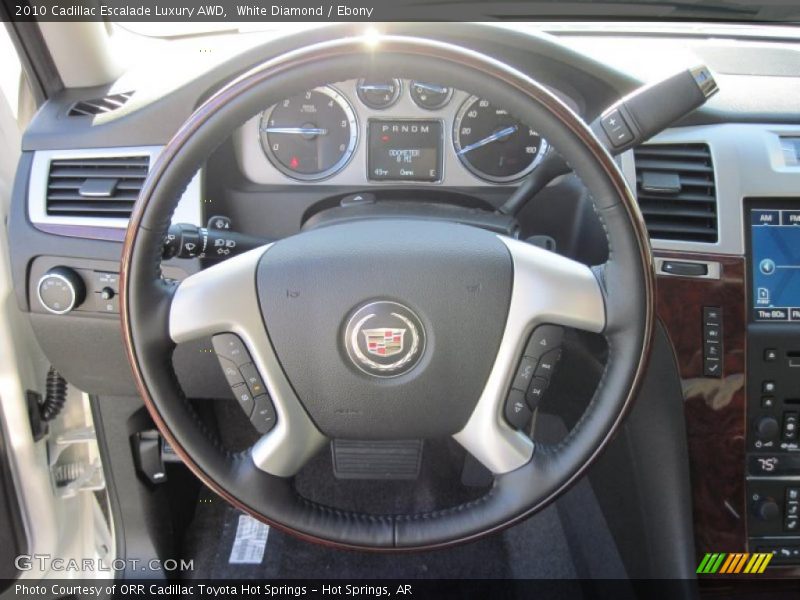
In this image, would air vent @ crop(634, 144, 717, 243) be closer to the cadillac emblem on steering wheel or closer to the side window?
the cadillac emblem on steering wheel

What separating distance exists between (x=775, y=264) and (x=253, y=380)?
929mm

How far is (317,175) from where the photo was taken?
1351mm

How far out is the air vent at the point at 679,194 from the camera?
1229 mm

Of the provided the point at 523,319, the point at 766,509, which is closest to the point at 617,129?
the point at 523,319

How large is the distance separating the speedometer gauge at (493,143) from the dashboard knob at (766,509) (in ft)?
2.52

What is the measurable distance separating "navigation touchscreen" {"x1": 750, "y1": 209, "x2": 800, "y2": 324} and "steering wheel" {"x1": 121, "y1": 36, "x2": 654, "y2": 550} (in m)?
0.48

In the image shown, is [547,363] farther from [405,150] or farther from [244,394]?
[405,150]

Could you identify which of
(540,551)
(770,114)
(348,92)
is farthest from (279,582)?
(770,114)

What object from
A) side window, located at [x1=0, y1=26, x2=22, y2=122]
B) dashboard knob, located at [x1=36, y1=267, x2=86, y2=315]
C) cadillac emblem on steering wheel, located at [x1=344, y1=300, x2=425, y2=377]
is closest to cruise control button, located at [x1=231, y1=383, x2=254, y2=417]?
cadillac emblem on steering wheel, located at [x1=344, y1=300, x2=425, y2=377]

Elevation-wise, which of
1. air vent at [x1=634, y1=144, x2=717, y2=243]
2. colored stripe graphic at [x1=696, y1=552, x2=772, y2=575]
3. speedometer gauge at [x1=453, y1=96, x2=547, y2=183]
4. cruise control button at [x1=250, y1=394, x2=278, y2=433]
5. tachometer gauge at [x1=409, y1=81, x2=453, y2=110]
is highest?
tachometer gauge at [x1=409, y1=81, x2=453, y2=110]

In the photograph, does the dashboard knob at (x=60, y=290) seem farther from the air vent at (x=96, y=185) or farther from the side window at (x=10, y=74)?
the side window at (x=10, y=74)

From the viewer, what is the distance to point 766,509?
1304mm

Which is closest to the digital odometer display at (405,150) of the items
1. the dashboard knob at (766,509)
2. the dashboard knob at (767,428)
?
the dashboard knob at (767,428)

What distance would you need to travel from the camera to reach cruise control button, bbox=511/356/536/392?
0.95 metres
